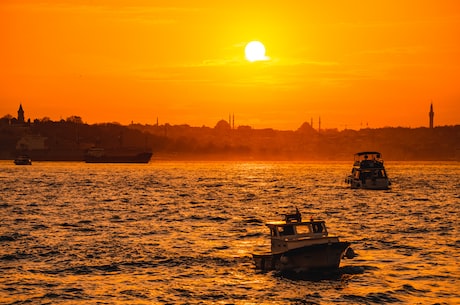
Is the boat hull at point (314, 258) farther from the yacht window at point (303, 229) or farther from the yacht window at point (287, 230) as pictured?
the yacht window at point (303, 229)

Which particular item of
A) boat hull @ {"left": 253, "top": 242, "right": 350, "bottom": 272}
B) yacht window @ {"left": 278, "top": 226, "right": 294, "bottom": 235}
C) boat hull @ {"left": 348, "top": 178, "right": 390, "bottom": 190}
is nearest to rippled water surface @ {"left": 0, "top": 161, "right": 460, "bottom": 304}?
boat hull @ {"left": 253, "top": 242, "right": 350, "bottom": 272}

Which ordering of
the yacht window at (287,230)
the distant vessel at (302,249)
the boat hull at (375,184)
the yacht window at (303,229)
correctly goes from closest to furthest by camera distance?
1. the distant vessel at (302,249)
2. the yacht window at (287,230)
3. the yacht window at (303,229)
4. the boat hull at (375,184)

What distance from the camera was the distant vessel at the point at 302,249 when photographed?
4019 centimetres

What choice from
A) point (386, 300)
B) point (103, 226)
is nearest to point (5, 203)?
point (103, 226)

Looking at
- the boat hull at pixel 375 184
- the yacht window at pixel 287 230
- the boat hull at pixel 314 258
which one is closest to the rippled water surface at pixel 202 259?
the boat hull at pixel 314 258

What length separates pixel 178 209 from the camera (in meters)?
96.6

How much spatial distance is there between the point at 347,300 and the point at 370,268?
936 centimetres

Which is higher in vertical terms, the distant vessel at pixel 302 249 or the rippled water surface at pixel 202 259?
the distant vessel at pixel 302 249

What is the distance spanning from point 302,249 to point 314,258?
3.35 ft

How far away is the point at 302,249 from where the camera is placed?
1571 inches

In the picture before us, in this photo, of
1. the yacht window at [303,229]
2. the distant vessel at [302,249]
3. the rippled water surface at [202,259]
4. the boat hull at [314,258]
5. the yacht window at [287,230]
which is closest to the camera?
the rippled water surface at [202,259]

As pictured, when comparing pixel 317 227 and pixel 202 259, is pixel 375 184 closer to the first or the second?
pixel 202 259

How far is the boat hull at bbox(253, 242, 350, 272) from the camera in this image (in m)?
40.0

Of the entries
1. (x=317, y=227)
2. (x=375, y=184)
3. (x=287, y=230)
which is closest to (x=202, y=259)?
(x=287, y=230)
